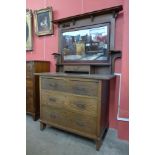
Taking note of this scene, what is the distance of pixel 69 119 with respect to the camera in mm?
1855

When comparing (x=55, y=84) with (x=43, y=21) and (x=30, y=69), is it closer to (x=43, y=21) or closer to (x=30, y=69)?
(x=30, y=69)

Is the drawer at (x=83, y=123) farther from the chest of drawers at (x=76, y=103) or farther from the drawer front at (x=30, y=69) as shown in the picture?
the drawer front at (x=30, y=69)

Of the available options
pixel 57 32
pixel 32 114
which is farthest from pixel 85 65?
pixel 32 114

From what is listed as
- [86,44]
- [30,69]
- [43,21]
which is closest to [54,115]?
[30,69]

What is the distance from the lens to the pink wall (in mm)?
1778

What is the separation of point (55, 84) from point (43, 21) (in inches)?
57.3

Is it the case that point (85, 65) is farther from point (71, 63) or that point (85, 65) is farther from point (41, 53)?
point (41, 53)

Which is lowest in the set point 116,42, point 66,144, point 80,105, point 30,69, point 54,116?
point 66,144

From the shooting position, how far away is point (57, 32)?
258cm

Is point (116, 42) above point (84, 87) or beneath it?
above

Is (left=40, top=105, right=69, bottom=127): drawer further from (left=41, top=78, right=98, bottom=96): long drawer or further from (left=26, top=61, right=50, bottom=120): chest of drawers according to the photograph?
(left=26, top=61, right=50, bottom=120): chest of drawers

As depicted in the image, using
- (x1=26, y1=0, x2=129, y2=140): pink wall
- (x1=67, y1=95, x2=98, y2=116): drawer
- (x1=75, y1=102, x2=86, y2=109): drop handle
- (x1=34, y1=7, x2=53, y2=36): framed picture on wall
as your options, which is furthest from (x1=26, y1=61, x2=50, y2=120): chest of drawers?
(x1=75, y1=102, x2=86, y2=109): drop handle
